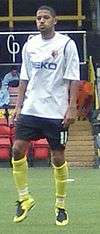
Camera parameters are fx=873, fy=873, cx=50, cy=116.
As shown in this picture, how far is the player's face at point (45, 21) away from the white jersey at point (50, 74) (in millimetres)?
141

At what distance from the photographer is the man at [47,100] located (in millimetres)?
7680

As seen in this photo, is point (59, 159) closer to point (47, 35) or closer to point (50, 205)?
point (47, 35)

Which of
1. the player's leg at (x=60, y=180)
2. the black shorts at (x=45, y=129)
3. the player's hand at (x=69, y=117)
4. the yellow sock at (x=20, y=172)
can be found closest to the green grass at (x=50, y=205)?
the player's leg at (x=60, y=180)

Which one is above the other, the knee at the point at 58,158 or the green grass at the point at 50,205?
the knee at the point at 58,158

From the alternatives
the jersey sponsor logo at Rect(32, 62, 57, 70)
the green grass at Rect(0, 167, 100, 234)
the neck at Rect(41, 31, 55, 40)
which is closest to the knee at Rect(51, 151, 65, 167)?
the green grass at Rect(0, 167, 100, 234)

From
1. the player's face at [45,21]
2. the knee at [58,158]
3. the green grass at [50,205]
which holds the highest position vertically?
the player's face at [45,21]

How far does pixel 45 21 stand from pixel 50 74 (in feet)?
1.53

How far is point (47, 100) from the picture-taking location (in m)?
7.72

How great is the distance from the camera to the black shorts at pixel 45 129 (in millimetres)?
7734

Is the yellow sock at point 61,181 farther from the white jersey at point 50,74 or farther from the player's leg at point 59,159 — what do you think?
the white jersey at point 50,74

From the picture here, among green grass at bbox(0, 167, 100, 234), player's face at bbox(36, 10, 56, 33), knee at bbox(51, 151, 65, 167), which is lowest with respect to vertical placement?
green grass at bbox(0, 167, 100, 234)

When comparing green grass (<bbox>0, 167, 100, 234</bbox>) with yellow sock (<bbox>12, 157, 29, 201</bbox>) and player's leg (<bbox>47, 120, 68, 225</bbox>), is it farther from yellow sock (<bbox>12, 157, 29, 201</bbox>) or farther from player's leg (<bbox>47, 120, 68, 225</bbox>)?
yellow sock (<bbox>12, 157, 29, 201</bbox>)

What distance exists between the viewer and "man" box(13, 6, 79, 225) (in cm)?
768

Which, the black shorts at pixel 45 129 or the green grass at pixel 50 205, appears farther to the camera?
the black shorts at pixel 45 129
